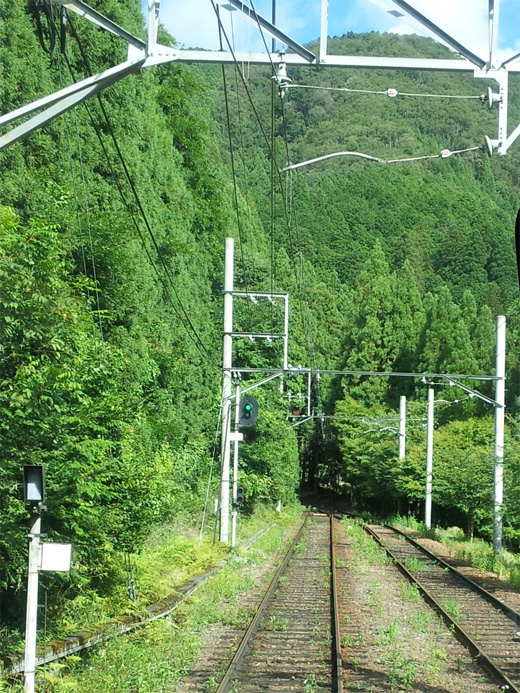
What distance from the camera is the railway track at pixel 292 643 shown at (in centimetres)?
938

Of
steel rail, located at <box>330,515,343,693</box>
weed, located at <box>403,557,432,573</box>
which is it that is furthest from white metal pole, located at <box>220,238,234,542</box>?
weed, located at <box>403,557,432,573</box>

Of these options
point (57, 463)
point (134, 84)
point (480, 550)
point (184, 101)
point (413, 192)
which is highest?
point (413, 192)

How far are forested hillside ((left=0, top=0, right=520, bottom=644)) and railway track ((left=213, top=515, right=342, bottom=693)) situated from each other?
2.19 meters

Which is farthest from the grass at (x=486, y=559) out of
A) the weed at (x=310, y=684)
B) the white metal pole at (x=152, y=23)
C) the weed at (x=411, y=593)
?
the white metal pole at (x=152, y=23)

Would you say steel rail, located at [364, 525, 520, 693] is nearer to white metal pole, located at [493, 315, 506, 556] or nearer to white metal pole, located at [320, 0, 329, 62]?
white metal pole, located at [493, 315, 506, 556]

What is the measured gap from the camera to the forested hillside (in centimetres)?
1011

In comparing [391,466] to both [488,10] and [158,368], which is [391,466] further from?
[488,10]

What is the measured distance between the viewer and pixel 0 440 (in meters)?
9.51

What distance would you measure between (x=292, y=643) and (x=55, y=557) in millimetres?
5876

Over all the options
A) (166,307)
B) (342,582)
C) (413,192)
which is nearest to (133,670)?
(342,582)

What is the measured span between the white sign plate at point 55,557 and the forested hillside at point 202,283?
2681mm

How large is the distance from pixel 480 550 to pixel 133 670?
19675 millimetres

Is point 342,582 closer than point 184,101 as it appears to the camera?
Yes

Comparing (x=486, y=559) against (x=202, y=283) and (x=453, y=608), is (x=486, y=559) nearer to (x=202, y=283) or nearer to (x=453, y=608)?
(x=453, y=608)
